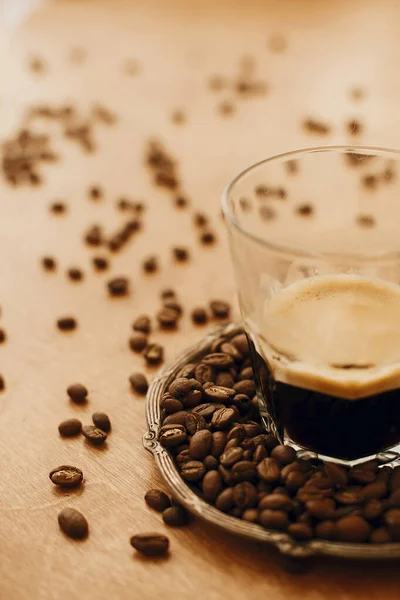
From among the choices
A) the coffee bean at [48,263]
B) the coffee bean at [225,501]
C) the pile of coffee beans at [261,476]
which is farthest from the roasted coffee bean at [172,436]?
the coffee bean at [48,263]

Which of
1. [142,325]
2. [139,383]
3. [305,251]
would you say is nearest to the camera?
[305,251]

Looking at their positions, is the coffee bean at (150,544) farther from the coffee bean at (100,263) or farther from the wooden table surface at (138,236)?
the coffee bean at (100,263)

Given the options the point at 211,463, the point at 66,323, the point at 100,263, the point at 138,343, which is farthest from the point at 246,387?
the point at 100,263

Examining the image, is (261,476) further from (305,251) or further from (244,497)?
(305,251)

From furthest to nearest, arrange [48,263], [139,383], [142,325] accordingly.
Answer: [48,263] → [142,325] → [139,383]

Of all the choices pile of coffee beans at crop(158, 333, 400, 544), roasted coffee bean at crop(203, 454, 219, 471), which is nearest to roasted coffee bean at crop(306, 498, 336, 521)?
pile of coffee beans at crop(158, 333, 400, 544)

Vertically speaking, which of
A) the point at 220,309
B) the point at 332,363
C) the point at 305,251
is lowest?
the point at 220,309
